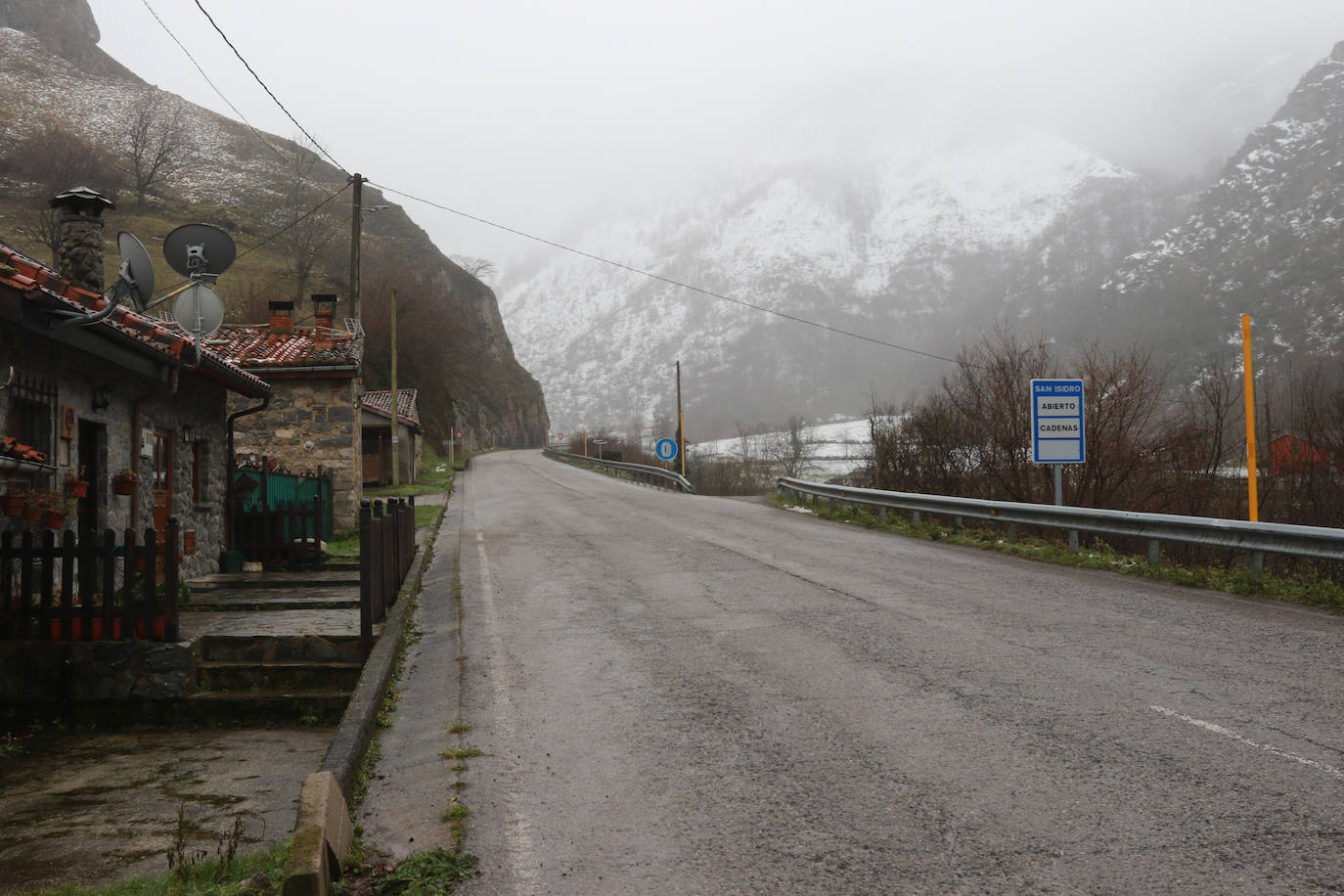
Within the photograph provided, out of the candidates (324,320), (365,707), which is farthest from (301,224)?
(365,707)

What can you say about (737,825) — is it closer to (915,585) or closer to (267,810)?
(267,810)

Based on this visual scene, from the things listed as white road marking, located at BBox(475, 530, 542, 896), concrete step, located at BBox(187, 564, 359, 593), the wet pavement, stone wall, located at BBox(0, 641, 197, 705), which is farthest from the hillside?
white road marking, located at BBox(475, 530, 542, 896)

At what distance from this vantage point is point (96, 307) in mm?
9031

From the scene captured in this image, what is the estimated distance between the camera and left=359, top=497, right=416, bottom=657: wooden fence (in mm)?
8328

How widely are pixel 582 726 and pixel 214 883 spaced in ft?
7.29

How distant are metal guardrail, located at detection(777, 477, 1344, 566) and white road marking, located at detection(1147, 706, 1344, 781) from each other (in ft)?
16.2

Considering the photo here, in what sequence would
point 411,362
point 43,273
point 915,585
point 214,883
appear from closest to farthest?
point 214,883 → point 43,273 → point 915,585 → point 411,362

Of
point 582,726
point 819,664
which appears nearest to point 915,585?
point 819,664

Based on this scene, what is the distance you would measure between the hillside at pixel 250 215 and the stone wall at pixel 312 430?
73.5 feet

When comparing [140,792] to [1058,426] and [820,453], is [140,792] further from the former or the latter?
[820,453]

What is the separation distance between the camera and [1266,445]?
779 inches

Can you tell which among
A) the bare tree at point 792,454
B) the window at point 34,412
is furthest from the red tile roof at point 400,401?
the window at point 34,412

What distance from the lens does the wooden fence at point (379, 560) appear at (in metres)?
8.33

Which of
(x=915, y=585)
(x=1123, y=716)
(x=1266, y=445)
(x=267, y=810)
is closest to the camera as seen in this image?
(x=1123, y=716)
